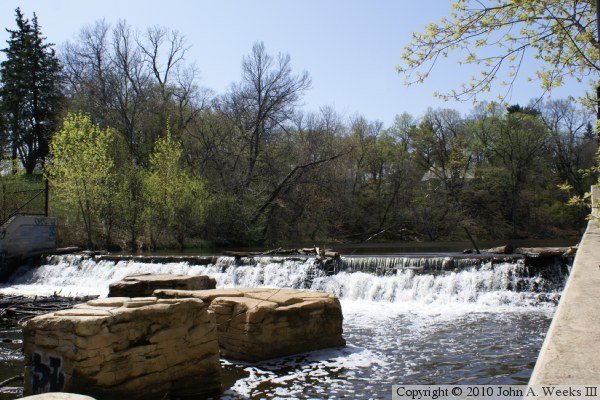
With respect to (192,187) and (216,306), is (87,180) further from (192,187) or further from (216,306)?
(216,306)

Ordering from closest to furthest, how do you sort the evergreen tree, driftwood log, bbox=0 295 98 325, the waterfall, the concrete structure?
the concrete structure
driftwood log, bbox=0 295 98 325
the waterfall
the evergreen tree

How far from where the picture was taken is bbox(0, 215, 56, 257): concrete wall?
20.4 metres

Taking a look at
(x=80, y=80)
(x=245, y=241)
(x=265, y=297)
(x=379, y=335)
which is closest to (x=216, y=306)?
(x=265, y=297)

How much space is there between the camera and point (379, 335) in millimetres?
9359

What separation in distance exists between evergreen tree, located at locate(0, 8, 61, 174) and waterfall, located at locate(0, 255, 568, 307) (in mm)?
25124

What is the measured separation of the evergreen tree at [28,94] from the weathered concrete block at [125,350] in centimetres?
3750

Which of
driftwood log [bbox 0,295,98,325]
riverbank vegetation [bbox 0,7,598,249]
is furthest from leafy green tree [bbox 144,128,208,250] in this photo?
driftwood log [bbox 0,295,98,325]

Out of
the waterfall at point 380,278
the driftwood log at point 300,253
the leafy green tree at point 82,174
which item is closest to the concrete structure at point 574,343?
the waterfall at point 380,278

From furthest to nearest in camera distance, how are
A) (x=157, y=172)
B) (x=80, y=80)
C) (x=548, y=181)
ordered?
(x=548, y=181) → (x=80, y=80) → (x=157, y=172)

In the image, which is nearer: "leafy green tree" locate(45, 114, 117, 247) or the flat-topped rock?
the flat-topped rock

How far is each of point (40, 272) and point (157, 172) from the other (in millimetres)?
10251

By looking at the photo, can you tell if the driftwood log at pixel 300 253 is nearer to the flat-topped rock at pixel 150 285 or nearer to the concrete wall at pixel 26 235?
the flat-topped rock at pixel 150 285

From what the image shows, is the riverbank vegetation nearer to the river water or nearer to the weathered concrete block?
the river water

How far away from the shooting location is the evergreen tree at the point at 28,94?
39.3 meters
